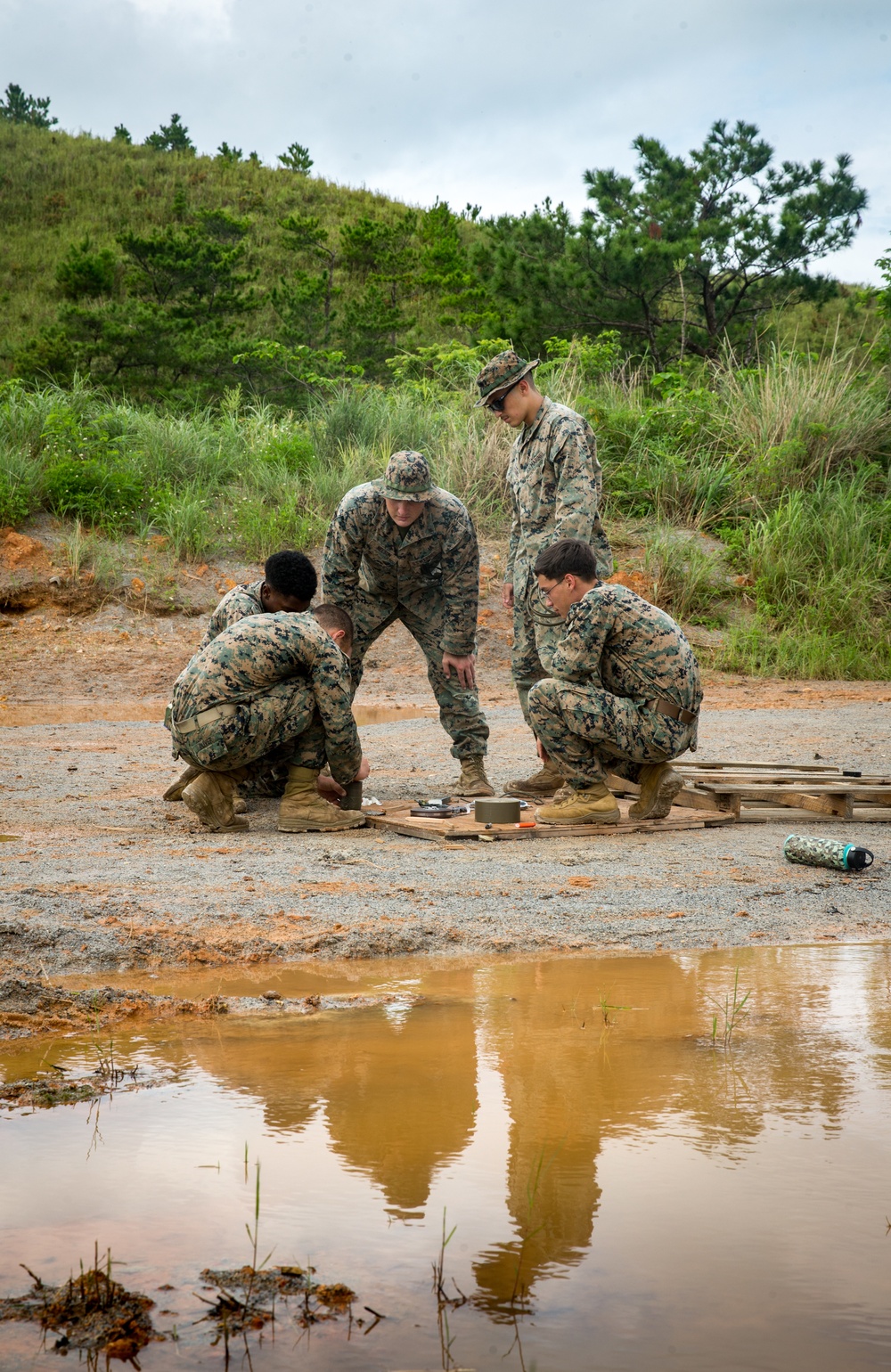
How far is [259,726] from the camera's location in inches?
219

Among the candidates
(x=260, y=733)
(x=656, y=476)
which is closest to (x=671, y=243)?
(x=656, y=476)

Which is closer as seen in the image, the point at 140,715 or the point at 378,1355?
the point at 378,1355

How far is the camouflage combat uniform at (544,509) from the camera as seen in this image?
637 centimetres

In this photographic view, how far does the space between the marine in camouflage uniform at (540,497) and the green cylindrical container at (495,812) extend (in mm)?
527

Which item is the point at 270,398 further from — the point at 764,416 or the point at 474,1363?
the point at 474,1363

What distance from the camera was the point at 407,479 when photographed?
20.3ft

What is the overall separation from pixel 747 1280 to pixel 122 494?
1330 cm

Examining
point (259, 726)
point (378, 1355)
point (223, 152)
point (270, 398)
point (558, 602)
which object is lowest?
point (378, 1355)

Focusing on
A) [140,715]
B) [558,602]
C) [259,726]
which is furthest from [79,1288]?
[140,715]

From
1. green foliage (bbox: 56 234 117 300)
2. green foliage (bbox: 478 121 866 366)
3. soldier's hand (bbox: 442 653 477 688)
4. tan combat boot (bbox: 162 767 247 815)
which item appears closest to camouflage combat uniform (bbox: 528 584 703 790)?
soldier's hand (bbox: 442 653 477 688)

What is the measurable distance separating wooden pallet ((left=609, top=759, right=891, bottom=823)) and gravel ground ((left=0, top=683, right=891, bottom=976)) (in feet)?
0.45

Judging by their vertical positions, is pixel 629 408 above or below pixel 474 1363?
above

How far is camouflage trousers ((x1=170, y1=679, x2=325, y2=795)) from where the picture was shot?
5.52 metres

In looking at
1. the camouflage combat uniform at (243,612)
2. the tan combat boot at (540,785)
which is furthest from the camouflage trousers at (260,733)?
the tan combat boot at (540,785)
